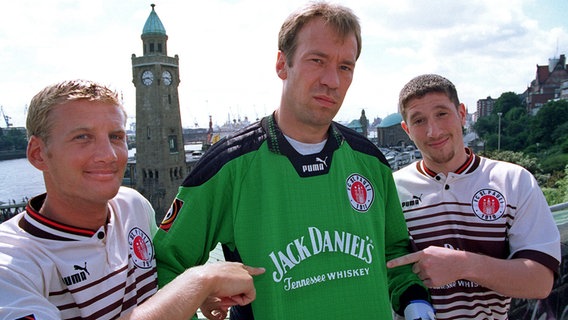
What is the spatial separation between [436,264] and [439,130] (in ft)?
2.81

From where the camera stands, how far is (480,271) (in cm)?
226

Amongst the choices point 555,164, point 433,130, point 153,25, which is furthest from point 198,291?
point 153,25

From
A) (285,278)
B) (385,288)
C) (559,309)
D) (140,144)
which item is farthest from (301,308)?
(140,144)

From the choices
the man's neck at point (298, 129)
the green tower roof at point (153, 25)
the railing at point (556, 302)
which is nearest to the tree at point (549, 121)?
the green tower roof at point (153, 25)

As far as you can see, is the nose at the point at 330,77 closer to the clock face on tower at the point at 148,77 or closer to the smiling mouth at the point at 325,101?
the smiling mouth at the point at 325,101

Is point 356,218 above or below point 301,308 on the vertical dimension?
above

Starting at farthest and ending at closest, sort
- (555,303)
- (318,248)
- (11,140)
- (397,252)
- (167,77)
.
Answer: (11,140) → (167,77) → (555,303) → (397,252) → (318,248)

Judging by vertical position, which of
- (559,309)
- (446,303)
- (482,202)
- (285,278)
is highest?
(482,202)

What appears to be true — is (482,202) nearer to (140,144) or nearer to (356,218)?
(356,218)

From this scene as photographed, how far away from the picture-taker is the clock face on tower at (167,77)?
32406mm

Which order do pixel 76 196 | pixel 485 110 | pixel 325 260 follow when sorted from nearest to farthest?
pixel 76 196, pixel 325 260, pixel 485 110

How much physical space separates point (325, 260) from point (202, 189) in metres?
0.65

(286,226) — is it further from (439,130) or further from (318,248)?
(439,130)

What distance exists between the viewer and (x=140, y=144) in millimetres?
33094
